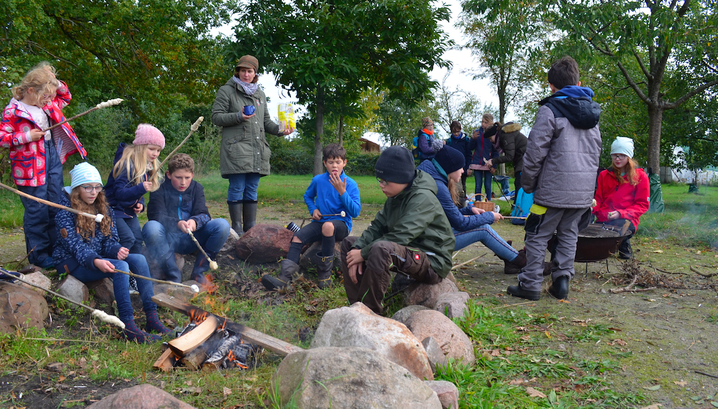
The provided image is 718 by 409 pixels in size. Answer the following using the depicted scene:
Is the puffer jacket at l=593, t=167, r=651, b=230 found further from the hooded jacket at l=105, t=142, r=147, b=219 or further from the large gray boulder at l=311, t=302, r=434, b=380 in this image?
the hooded jacket at l=105, t=142, r=147, b=219

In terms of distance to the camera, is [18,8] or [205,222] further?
[18,8]

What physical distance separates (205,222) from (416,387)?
3.19 meters

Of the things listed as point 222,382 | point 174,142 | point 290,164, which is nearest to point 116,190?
point 222,382

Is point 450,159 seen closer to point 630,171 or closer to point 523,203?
point 630,171

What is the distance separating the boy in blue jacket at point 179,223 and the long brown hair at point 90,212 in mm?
562

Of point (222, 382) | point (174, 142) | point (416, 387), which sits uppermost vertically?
point (174, 142)

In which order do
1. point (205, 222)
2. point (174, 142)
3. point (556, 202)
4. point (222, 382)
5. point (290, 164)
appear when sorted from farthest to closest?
point (290, 164), point (174, 142), point (205, 222), point (556, 202), point (222, 382)

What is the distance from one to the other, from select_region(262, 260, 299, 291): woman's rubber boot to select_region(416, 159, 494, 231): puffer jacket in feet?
5.33

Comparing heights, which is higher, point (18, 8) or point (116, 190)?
point (18, 8)

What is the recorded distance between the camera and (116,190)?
4.57 m

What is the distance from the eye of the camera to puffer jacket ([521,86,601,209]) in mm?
4492

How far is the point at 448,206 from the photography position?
16.4ft

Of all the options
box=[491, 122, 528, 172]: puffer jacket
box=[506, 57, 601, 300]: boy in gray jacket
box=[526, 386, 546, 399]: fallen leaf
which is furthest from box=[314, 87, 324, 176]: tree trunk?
box=[526, 386, 546, 399]: fallen leaf

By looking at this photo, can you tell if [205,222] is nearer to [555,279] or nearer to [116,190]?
[116,190]
